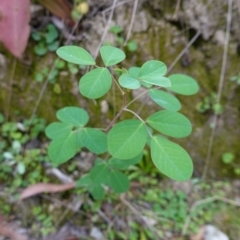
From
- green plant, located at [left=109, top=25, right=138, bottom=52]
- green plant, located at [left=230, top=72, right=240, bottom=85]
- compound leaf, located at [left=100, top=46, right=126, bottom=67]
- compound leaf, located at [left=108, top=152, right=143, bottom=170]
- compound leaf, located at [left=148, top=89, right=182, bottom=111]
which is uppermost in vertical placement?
compound leaf, located at [left=100, top=46, right=126, bottom=67]

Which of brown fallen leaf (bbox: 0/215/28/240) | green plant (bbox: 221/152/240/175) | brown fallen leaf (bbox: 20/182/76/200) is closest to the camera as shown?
brown fallen leaf (bbox: 0/215/28/240)

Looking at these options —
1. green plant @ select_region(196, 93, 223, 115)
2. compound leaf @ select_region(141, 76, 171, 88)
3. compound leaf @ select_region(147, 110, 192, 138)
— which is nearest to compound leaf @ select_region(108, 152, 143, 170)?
compound leaf @ select_region(147, 110, 192, 138)

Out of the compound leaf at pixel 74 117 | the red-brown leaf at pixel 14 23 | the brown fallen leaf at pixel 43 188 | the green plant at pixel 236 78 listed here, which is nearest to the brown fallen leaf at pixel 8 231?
the brown fallen leaf at pixel 43 188

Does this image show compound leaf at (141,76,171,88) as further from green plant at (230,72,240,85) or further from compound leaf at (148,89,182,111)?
green plant at (230,72,240,85)

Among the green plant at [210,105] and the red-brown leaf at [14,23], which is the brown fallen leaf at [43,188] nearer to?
the red-brown leaf at [14,23]

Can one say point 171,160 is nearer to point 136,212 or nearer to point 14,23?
point 136,212

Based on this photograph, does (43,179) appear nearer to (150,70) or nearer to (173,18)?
(150,70)

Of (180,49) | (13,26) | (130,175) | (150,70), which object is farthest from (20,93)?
(150,70)

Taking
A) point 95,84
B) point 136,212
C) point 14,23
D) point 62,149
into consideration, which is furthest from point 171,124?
point 14,23
